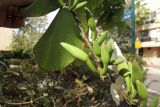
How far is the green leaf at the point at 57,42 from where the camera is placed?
94 cm

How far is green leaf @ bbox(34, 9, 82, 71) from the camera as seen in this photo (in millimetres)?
943

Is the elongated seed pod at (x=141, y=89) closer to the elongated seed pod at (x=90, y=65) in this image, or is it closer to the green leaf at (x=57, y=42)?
the elongated seed pod at (x=90, y=65)

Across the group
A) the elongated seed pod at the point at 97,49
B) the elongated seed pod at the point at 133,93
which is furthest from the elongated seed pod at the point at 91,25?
the elongated seed pod at the point at 133,93

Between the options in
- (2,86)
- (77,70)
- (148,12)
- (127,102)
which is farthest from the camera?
(148,12)

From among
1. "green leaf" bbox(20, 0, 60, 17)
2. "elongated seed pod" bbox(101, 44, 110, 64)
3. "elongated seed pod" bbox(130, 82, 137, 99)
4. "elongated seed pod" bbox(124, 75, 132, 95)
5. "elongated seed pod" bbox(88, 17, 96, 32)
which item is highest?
"green leaf" bbox(20, 0, 60, 17)

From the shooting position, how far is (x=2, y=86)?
3.17 metres

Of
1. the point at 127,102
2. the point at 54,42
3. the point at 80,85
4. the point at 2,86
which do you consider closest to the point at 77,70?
the point at 80,85

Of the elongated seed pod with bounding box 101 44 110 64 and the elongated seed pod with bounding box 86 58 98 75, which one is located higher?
the elongated seed pod with bounding box 101 44 110 64

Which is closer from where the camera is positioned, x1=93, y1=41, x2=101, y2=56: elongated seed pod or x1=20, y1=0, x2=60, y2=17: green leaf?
x1=93, y1=41, x2=101, y2=56: elongated seed pod

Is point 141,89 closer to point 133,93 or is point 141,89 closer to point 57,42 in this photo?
point 133,93

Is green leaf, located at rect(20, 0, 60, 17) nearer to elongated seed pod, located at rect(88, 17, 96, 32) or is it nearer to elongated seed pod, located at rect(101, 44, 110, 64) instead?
elongated seed pod, located at rect(88, 17, 96, 32)

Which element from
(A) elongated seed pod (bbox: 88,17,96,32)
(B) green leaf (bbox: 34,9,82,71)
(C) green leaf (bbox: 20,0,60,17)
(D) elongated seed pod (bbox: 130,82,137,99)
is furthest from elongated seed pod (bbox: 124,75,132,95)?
(C) green leaf (bbox: 20,0,60,17)

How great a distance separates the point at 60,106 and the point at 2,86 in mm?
542

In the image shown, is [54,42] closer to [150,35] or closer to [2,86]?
[2,86]
